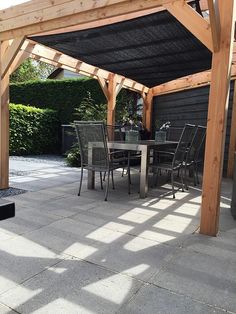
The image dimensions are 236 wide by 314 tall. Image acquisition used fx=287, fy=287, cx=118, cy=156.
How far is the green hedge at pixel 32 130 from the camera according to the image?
8.88m

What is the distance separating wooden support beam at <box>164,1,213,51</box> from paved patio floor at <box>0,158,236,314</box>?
1.71 m

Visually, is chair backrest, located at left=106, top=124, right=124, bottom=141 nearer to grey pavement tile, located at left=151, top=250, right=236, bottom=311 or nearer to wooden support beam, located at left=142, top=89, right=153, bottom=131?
wooden support beam, located at left=142, top=89, right=153, bottom=131

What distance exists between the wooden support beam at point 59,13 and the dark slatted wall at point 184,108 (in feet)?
12.8

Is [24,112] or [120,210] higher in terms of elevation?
[24,112]

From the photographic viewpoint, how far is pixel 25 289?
1627 mm

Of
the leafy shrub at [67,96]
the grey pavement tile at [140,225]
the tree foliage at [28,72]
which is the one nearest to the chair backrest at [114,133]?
the leafy shrub at [67,96]

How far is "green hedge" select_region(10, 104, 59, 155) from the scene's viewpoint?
29.1 ft

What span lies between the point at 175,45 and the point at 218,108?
217 centimetres

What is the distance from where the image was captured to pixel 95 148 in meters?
4.13

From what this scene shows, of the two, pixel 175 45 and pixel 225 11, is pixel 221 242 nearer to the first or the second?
pixel 225 11

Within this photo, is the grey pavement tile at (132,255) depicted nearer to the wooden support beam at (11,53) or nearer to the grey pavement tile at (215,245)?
the grey pavement tile at (215,245)

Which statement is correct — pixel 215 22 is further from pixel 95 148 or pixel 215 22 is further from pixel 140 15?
pixel 95 148

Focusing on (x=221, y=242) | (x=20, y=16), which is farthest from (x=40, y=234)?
(x=20, y=16)

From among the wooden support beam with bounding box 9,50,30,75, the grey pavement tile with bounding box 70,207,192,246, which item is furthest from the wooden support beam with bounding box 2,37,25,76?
the grey pavement tile with bounding box 70,207,192,246
